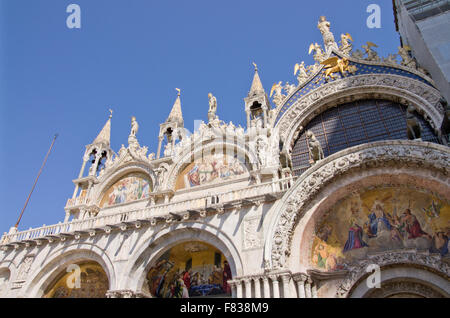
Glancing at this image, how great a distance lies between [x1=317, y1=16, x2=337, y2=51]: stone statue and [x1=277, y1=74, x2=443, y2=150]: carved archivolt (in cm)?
287

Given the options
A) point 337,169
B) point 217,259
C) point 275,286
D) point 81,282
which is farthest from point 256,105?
point 81,282

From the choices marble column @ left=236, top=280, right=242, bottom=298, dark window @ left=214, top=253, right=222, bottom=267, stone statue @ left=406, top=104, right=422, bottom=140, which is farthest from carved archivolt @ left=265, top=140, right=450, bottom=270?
dark window @ left=214, top=253, right=222, bottom=267

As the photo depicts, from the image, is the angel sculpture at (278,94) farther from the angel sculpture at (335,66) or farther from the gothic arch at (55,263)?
the gothic arch at (55,263)

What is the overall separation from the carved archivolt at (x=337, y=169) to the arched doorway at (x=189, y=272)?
285 centimetres

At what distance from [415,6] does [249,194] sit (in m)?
11.6

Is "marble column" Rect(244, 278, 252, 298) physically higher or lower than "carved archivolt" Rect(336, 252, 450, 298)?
lower

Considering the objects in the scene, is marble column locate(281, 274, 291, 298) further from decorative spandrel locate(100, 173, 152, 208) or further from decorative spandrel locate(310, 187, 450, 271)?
decorative spandrel locate(100, 173, 152, 208)

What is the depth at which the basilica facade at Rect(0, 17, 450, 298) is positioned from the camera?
923 centimetres

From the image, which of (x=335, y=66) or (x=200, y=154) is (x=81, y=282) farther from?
(x=335, y=66)

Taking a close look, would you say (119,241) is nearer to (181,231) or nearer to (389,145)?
(181,231)

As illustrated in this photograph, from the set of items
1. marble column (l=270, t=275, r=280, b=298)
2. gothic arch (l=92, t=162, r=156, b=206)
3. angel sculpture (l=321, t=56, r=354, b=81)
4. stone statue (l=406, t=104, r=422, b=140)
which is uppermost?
angel sculpture (l=321, t=56, r=354, b=81)

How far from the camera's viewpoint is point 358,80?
46.6 feet

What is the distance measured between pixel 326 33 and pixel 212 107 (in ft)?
23.7

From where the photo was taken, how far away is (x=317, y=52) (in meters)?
16.3
